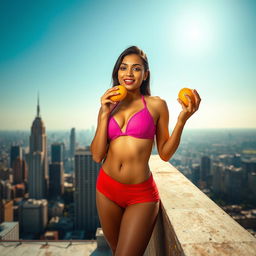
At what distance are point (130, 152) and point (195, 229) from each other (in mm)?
643

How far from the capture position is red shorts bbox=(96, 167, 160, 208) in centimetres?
156

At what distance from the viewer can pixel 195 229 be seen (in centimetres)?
147

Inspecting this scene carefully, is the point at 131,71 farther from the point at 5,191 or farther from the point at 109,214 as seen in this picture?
the point at 5,191

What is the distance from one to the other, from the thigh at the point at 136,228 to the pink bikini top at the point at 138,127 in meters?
0.48

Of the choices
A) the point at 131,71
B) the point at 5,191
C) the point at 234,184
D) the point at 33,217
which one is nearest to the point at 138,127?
the point at 131,71

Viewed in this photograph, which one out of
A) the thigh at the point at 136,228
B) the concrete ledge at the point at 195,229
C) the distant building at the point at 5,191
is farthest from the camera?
the distant building at the point at 5,191

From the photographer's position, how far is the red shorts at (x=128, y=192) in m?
1.56

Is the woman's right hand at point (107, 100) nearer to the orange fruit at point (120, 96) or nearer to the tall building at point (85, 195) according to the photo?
the orange fruit at point (120, 96)

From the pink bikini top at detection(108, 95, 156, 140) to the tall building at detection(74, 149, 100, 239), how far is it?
35.1 metres

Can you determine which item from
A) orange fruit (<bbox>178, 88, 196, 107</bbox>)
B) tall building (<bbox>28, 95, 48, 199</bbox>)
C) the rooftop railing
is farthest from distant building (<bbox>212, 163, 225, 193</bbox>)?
tall building (<bbox>28, 95, 48, 199</bbox>)

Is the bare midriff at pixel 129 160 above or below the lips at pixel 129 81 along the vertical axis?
below

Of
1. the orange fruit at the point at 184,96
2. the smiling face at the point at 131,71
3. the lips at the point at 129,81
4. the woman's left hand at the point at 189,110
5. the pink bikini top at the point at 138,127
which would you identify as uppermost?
the smiling face at the point at 131,71

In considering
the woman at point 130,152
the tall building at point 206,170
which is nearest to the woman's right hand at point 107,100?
the woman at point 130,152

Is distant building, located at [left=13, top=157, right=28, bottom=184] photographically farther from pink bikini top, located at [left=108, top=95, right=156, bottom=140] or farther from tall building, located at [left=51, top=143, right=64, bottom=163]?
pink bikini top, located at [left=108, top=95, right=156, bottom=140]
